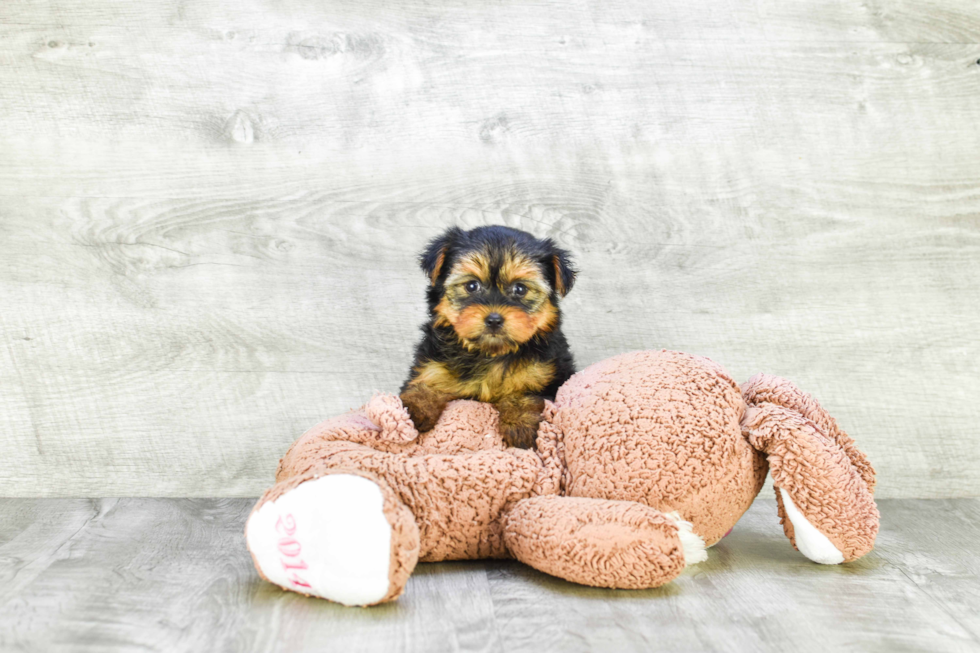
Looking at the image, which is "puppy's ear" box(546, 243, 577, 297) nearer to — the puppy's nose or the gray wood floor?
the puppy's nose

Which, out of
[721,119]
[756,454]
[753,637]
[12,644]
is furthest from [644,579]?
[721,119]

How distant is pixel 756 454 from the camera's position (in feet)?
6.61

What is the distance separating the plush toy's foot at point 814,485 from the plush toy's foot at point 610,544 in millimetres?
288

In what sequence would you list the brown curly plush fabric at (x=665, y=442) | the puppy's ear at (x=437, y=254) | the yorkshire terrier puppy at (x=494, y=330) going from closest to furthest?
the brown curly plush fabric at (x=665, y=442)
the yorkshire terrier puppy at (x=494, y=330)
the puppy's ear at (x=437, y=254)

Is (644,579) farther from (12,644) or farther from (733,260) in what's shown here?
(733,260)

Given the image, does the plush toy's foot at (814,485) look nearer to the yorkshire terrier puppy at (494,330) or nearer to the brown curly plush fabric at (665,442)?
the brown curly plush fabric at (665,442)

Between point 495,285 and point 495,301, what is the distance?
44 mm

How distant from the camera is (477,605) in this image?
1.72 meters

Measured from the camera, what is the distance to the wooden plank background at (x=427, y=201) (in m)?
2.72

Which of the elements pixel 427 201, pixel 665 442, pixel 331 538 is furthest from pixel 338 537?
pixel 427 201

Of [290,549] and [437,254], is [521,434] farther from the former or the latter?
[290,549]

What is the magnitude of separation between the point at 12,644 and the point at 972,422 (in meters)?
2.88

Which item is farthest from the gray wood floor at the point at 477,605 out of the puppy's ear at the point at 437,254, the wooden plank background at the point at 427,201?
the puppy's ear at the point at 437,254

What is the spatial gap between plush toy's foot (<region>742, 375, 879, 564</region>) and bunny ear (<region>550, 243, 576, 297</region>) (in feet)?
1.78
